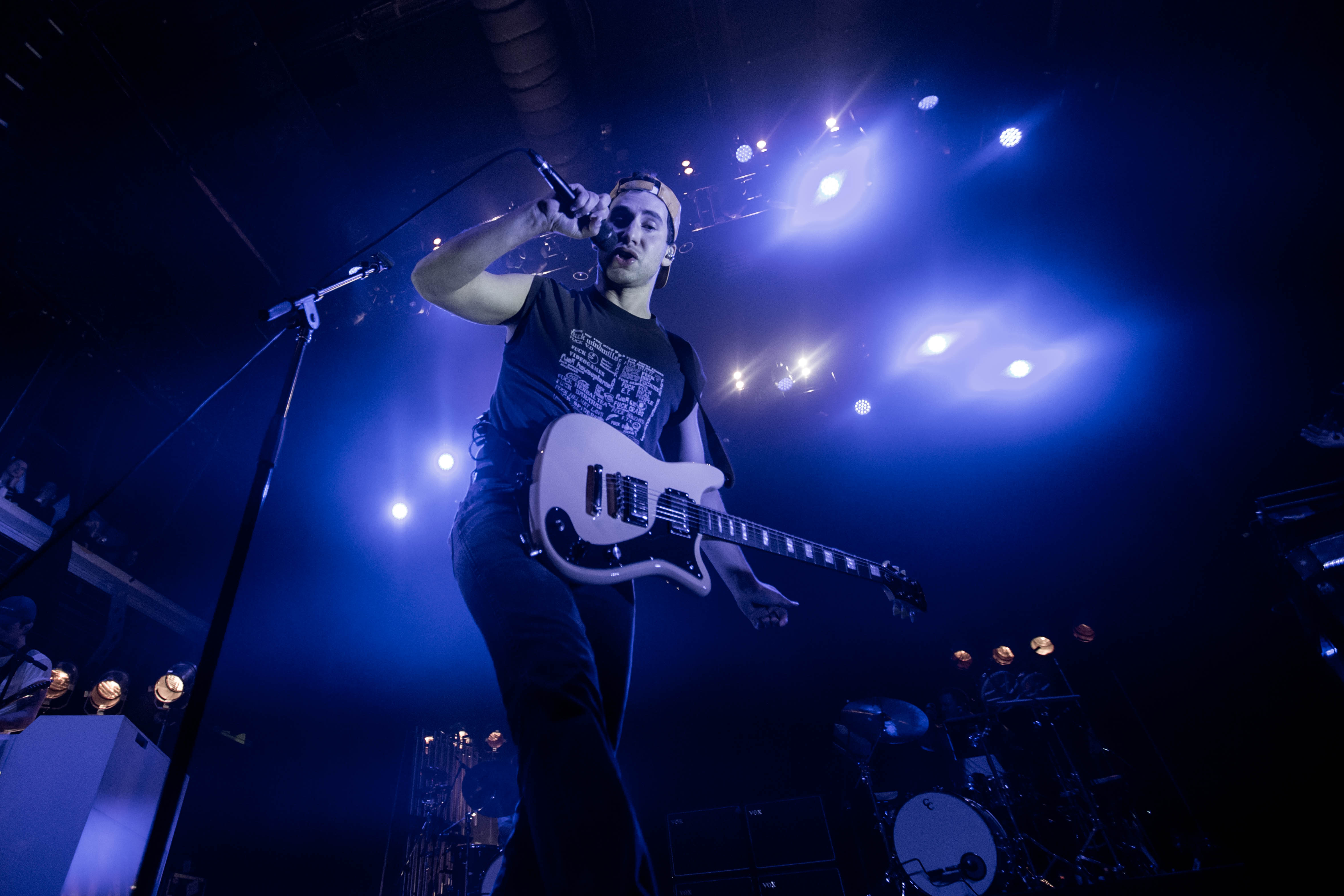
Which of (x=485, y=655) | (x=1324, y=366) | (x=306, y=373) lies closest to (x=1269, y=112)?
(x=1324, y=366)

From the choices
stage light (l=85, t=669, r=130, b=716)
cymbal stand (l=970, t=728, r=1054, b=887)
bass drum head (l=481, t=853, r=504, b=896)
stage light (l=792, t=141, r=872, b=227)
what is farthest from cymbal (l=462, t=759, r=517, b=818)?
stage light (l=792, t=141, r=872, b=227)

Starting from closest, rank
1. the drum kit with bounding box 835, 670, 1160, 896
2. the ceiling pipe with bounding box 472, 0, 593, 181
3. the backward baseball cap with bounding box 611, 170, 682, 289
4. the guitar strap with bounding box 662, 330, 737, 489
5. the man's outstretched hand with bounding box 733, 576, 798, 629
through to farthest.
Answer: the man's outstretched hand with bounding box 733, 576, 798, 629
the guitar strap with bounding box 662, 330, 737, 489
the backward baseball cap with bounding box 611, 170, 682, 289
the ceiling pipe with bounding box 472, 0, 593, 181
the drum kit with bounding box 835, 670, 1160, 896

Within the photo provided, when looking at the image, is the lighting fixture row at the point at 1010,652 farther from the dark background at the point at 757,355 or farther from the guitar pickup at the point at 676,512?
the guitar pickup at the point at 676,512

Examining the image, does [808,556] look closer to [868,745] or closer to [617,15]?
[868,745]

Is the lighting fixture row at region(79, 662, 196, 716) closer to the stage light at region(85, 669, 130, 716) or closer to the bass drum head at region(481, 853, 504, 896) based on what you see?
the stage light at region(85, 669, 130, 716)

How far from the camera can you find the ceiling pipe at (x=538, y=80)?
504cm

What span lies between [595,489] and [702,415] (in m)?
1.27

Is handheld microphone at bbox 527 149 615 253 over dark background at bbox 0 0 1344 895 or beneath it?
beneath

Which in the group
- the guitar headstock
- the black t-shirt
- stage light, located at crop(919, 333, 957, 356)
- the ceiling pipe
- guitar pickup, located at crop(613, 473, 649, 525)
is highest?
the ceiling pipe

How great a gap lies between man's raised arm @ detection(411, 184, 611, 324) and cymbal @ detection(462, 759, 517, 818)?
683 centimetres

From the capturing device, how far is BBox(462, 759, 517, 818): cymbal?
7.20 m

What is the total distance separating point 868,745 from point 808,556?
4462mm

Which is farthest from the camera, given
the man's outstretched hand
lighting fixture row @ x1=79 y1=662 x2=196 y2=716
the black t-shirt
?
lighting fixture row @ x1=79 y1=662 x2=196 y2=716

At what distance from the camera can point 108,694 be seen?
5.83 m
